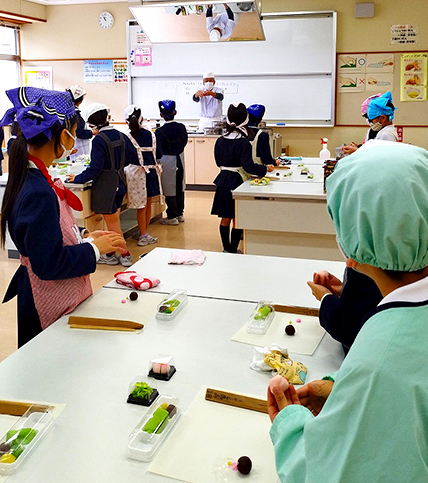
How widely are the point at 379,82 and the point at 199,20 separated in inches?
208

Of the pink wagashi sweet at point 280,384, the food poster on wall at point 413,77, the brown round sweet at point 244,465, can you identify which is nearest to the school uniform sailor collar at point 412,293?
the pink wagashi sweet at point 280,384

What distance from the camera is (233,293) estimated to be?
2.13 m

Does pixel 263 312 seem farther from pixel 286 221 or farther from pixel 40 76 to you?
pixel 40 76

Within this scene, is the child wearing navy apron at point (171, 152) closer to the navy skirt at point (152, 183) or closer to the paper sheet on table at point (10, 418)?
the navy skirt at point (152, 183)

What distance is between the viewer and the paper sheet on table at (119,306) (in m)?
1.91

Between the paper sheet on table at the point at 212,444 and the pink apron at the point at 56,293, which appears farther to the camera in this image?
the pink apron at the point at 56,293

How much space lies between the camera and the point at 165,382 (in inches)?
58.3

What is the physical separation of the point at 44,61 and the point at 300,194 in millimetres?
6686

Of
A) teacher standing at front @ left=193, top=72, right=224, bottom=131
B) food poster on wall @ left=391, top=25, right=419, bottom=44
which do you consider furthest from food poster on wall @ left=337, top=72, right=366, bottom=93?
teacher standing at front @ left=193, top=72, right=224, bottom=131

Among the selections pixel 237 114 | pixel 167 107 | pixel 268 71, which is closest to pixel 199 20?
pixel 237 114

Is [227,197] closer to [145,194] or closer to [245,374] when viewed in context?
[145,194]

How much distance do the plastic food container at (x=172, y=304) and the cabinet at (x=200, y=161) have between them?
20.4ft

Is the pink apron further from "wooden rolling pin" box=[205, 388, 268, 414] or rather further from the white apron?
the white apron

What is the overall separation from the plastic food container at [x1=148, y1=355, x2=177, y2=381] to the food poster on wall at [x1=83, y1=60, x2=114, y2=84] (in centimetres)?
809
